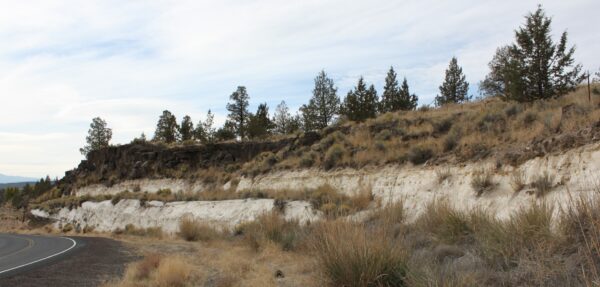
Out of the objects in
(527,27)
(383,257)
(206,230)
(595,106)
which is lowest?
(206,230)

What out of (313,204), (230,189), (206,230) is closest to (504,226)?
(313,204)

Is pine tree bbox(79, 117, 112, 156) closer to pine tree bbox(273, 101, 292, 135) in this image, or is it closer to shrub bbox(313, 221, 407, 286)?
pine tree bbox(273, 101, 292, 135)

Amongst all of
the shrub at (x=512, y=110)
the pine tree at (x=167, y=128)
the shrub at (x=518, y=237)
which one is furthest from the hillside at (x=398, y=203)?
the pine tree at (x=167, y=128)

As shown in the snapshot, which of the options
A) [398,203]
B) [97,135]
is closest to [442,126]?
[398,203]

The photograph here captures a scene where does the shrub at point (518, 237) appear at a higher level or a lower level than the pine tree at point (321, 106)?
lower

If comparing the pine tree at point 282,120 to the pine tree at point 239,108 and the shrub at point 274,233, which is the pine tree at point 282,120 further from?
the shrub at point 274,233

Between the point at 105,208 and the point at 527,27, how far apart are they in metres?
37.8

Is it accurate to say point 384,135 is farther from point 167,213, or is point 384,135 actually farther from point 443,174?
point 167,213

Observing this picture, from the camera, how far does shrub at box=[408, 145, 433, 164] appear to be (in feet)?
68.8

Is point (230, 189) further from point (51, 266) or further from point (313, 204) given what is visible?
point (51, 266)

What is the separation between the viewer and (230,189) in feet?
113

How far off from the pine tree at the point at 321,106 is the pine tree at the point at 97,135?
36505mm

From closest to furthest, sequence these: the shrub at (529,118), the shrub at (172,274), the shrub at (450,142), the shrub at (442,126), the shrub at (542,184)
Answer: the shrub at (172,274) → the shrub at (542,184) → the shrub at (529,118) → the shrub at (450,142) → the shrub at (442,126)

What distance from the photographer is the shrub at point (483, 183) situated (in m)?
14.9
